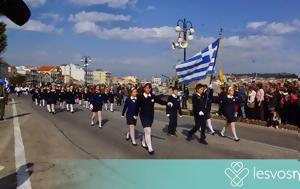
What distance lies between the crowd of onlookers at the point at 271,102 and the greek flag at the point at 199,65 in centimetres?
120

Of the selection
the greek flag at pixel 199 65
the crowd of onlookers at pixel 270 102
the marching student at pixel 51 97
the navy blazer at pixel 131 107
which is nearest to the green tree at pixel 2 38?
the marching student at pixel 51 97

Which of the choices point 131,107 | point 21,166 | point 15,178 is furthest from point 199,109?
point 15,178

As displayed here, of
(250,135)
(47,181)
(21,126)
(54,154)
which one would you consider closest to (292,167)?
(47,181)

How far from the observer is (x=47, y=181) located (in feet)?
25.2

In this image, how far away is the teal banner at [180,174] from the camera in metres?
7.43

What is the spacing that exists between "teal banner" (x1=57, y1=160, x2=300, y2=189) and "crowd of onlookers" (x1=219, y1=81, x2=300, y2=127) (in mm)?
6791

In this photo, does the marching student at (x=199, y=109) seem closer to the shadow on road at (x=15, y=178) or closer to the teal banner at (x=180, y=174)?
the teal banner at (x=180, y=174)

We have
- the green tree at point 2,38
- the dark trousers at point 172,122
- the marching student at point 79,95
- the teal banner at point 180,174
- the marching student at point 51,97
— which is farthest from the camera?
the green tree at point 2,38

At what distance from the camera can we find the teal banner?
7434mm

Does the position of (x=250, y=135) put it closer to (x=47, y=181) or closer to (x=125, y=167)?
(x=125, y=167)

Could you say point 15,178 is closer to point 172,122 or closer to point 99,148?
point 99,148

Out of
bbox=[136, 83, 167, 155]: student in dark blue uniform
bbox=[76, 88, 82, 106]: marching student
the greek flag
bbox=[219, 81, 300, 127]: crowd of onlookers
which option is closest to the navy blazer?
bbox=[136, 83, 167, 155]: student in dark blue uniform

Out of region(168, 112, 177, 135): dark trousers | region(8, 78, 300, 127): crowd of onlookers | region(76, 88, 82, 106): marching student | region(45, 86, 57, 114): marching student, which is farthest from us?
region(76, 88, 82, 106): marching student

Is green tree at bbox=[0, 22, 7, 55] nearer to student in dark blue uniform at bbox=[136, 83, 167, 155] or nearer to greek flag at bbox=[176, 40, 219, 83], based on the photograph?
greek flag at bbox=[176, 40, 219, 83]
